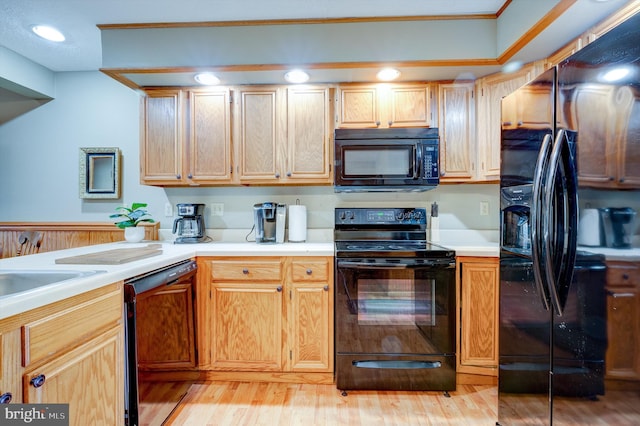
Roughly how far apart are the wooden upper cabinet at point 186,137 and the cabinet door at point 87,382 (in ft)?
4.31

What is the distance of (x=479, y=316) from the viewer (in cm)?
195

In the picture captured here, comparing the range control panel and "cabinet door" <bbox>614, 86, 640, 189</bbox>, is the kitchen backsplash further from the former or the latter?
"cabinet door" <bbox>614, 86, 640, 189</bbox>

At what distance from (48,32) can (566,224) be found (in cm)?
316

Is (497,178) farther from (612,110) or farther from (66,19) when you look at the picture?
(66,19)

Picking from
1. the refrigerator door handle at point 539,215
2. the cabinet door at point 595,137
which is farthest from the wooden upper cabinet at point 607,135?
the refrigerator door handle at point 539,215

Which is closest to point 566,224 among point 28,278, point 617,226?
point 617,226

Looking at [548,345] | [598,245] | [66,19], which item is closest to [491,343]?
[548,345]

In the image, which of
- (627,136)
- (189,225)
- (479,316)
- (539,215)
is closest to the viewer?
(627,136)

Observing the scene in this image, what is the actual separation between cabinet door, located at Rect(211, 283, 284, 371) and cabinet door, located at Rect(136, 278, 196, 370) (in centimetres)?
17

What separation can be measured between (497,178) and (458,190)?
1.32 ft

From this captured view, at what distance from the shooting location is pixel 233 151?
228cm

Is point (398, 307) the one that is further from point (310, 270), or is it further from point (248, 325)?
point (248, 325)

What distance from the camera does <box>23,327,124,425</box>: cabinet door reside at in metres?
0.91

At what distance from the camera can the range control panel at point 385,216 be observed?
2.34 m
